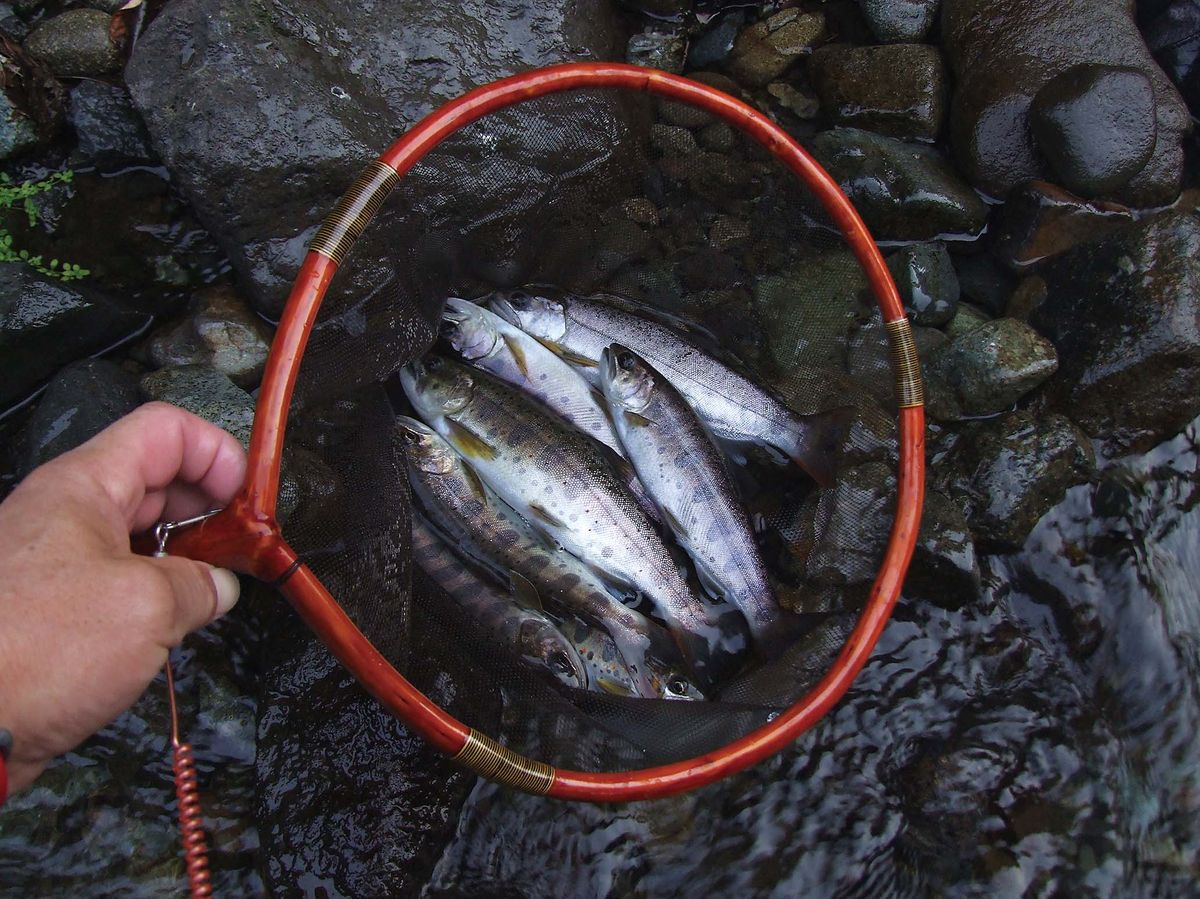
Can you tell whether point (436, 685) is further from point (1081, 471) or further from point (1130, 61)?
point (1130, 61)

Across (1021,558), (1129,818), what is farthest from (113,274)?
(1129,818)

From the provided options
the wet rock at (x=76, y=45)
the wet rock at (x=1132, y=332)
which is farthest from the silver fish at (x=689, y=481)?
the wet rock at (x=76, y=45)

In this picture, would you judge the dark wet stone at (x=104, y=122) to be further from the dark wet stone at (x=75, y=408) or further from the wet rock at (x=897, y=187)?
the wet rock at (x=897, y=187)

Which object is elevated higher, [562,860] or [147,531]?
[147,531]

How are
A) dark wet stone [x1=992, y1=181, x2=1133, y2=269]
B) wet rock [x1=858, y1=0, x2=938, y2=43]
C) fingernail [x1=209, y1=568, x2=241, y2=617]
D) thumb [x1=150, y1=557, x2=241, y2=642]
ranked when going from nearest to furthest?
thumb [x1=150, y1=557, x2=241, y2=642], fingernail [x1=209, y1=568, x2=241, y2=617], dark wet stone [x1=992, y1=181, x2=1133, y2=269], wet rock [x1=858, y1=0, x2=938, y2=43]

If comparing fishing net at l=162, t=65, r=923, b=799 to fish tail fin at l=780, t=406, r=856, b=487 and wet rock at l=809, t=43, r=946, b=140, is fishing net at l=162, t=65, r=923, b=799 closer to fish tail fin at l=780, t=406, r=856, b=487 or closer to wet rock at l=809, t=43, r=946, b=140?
fish tail fin at l=780, t=406, r=856, b=487

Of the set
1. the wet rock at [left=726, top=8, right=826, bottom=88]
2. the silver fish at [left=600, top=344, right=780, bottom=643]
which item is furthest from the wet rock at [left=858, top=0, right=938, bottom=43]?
the silver fish at [left=600, top=344, right=780, bottom=643]

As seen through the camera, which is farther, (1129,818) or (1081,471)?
(1081,471)

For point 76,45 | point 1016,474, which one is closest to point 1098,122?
point 1016,474
